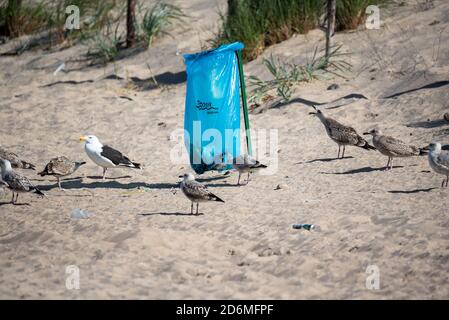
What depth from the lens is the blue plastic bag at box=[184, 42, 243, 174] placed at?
10.1m

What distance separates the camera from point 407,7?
15.2 m

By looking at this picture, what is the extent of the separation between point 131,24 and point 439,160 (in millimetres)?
9459

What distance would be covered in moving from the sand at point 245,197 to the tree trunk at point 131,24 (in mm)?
552

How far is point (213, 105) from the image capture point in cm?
1009

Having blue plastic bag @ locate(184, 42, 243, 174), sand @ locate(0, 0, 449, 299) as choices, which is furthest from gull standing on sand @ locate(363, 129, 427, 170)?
blue plastic bag @ locate(184, 42, 243, 174)

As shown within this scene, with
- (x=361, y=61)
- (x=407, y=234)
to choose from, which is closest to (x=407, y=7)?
(x=361, y=61)

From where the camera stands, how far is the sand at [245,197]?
683 centimetres

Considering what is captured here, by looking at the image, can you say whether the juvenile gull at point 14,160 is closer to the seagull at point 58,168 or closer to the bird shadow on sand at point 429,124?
the seagull at point 58,168

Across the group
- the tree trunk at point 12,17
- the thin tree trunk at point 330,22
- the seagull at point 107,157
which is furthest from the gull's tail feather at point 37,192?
the tree trunk at point 12,17

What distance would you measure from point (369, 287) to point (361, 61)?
306 inches

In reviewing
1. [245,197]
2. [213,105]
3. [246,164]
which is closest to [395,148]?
[246,164]

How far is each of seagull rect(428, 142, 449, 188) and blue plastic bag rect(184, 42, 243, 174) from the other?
2641mm

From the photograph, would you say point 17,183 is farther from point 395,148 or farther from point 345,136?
point 395,148

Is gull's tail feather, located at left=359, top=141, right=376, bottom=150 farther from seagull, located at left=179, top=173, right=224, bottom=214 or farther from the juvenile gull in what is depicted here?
the juvenile gull
